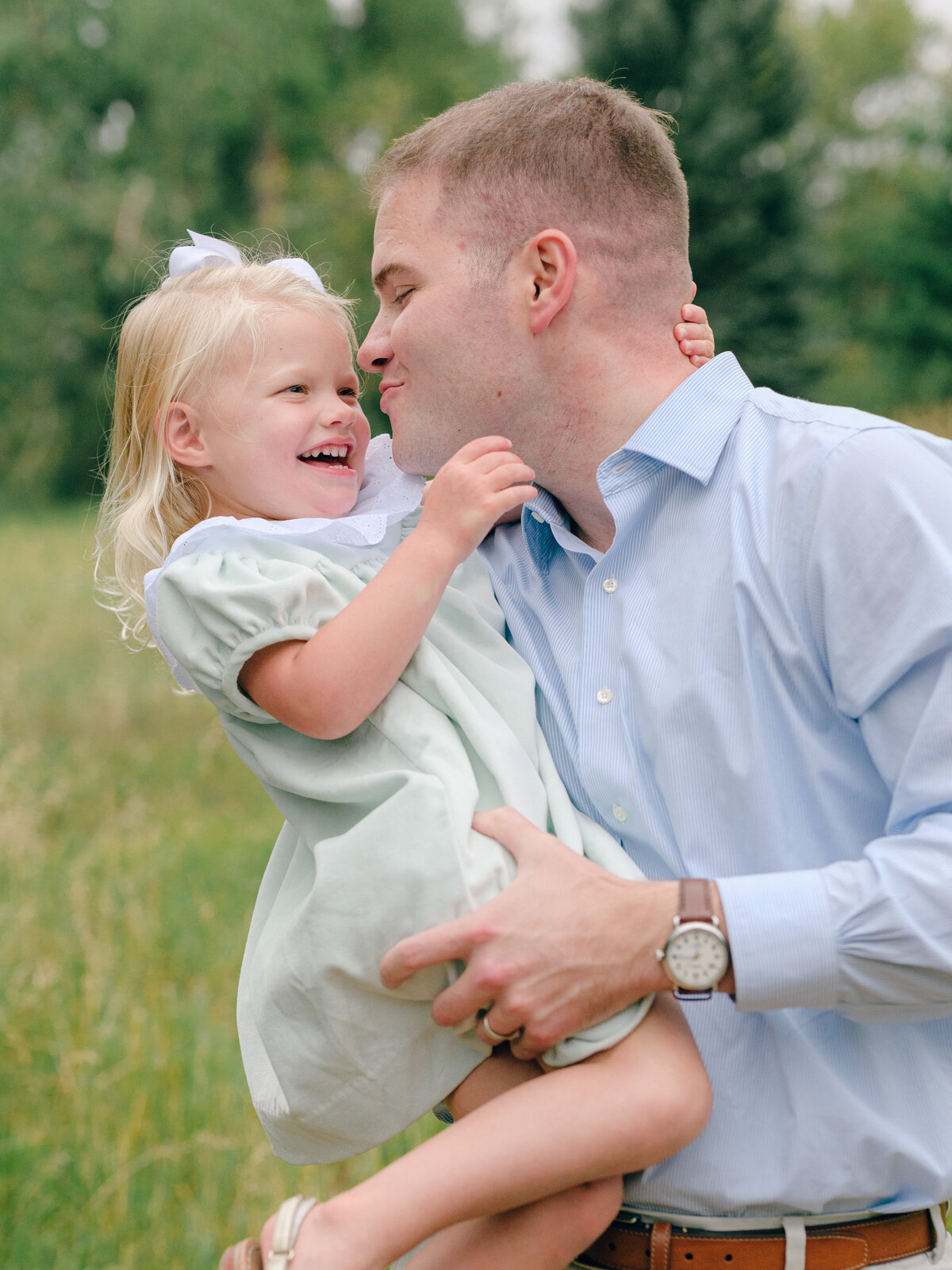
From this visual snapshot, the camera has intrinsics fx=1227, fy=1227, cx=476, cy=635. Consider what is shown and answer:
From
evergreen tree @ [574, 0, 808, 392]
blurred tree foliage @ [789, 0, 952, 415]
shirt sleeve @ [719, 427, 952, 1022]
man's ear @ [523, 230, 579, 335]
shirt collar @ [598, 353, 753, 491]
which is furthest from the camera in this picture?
blurred tree foliage @ [789, 0, 952, 415]

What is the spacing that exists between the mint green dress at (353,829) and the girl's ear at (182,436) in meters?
0.29

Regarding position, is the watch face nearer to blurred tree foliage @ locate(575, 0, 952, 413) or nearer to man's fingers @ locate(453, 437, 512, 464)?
man's fingers @ locate(453, 437, 512, 464)

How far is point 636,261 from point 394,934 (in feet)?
4.37

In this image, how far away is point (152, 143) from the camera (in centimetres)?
2808

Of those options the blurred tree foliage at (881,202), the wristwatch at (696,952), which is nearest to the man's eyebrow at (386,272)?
the wristwatch at (696,952)

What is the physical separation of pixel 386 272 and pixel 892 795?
135 centimetres

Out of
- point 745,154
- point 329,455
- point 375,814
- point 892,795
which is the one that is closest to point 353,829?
point 375,814

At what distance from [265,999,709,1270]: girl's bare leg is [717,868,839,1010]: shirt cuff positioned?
181 millimetres

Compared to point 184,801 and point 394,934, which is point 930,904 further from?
point 184,801

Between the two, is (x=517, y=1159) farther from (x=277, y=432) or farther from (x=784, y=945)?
(x=277, y=432)

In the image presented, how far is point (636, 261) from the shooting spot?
2332 mm

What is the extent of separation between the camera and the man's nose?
2.37 metres

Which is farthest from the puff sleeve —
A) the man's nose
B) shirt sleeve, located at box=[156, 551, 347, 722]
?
the man's nose

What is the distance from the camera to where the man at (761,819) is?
1.70 m
